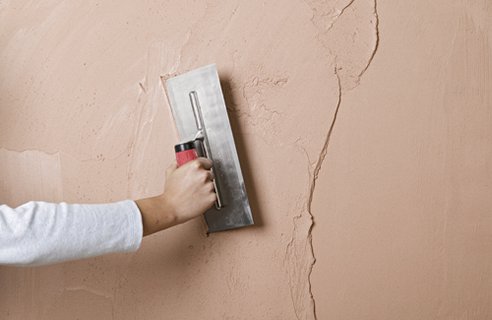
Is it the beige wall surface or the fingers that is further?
the fingers

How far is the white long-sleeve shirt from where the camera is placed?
3.23 feet

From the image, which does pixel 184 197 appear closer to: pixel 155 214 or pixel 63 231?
pixel 155 214

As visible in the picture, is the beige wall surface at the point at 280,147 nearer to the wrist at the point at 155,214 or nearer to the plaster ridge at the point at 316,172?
the plaster ridge at the point at 316,172

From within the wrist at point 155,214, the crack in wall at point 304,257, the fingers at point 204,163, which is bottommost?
the crack in wall at point 304,257

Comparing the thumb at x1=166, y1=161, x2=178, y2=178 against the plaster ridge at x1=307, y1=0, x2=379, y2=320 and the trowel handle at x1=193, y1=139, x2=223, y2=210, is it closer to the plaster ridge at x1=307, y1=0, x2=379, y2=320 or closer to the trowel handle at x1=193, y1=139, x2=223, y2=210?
the trowel handle at x1=193, y1=139, x2=223, y2=210

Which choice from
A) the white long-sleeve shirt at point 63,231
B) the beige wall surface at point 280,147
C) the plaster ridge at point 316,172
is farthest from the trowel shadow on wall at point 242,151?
the white long-sleeve shirt at point 63,231

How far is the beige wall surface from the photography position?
1.03 m

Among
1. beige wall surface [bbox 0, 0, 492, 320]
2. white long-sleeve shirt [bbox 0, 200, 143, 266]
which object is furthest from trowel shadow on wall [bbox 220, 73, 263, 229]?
white long-sleeve shirt [bbox 0, 200, 143, 266]

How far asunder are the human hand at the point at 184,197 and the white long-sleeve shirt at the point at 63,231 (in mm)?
49

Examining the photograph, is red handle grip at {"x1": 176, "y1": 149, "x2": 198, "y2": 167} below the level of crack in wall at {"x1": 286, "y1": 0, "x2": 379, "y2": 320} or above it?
above

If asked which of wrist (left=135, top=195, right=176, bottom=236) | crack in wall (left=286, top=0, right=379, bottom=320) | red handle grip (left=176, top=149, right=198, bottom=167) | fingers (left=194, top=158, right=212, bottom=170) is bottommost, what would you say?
crack in wall (left=286, top=0, right=379, bottom=320)

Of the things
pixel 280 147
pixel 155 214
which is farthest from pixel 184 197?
pixel 280 147

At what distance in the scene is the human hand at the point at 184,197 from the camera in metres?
1.11

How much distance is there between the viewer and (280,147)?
45.4 inches
